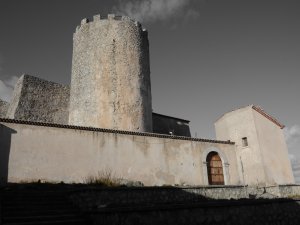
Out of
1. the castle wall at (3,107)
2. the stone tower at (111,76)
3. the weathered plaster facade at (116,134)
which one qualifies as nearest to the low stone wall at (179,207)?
the weathered plaster facade at (116,134)

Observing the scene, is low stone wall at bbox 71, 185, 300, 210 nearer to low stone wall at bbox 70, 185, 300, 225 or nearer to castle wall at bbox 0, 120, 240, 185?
low stone wall at bbox 70, 185, 300, 225

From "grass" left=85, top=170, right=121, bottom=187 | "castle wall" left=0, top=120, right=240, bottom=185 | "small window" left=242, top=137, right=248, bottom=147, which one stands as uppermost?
"small window" left=242, top=137, right=248, bottom=147

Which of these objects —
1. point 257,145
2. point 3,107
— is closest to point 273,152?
point 257,145

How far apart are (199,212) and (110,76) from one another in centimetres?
1307

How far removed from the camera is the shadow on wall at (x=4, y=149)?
1156cm

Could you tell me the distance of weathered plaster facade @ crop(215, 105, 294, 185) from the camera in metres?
18.1

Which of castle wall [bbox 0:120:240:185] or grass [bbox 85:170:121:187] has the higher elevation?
castle wall [bbox 0:120:240:185]

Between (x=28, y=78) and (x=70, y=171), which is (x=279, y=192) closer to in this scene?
(x=70, y=171)

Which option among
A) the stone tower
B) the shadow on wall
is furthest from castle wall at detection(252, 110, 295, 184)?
the shadow on wall

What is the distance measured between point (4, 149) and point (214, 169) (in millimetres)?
11395

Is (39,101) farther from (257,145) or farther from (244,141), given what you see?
(257,145)

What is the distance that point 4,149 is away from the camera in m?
11.8

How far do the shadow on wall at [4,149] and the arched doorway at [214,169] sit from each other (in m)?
10.7

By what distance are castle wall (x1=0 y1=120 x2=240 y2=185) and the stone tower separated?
3529 millimetres
